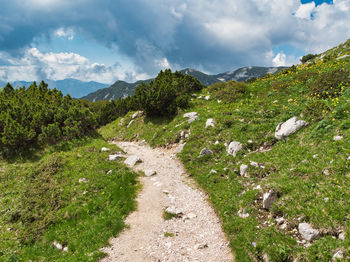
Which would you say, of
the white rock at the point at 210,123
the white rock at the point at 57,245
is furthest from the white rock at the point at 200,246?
the white rock at the point at 210,123

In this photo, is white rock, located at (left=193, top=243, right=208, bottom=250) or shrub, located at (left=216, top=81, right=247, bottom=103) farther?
shrub, located at (left=216, top=81, right=247, bottom=103)

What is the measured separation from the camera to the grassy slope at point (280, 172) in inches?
279

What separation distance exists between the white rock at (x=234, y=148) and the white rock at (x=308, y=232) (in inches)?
320

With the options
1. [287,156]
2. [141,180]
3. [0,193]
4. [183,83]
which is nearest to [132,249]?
[141,180]

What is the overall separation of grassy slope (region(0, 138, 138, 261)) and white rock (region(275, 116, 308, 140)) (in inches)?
460

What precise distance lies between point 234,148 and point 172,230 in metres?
8.48

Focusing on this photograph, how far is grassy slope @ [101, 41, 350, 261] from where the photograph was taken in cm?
709

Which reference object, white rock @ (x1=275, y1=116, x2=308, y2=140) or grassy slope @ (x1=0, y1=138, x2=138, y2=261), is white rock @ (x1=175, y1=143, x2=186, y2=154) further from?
white rock @ (x1=275, y1=116, x2=308, y2=140)

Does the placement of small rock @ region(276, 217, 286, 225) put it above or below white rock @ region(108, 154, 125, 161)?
below

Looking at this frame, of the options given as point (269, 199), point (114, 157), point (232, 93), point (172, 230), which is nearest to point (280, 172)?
point (269, 199)

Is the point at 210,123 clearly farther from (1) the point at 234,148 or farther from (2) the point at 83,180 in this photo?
(2) the point at 83,180

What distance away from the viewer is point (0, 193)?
15.0m

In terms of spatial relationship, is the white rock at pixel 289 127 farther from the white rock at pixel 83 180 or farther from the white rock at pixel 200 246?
the white rock at pixel 83 180

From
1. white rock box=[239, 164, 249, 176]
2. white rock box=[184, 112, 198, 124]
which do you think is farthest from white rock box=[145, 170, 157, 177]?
white rock box=[184, 112, 198, 124]
